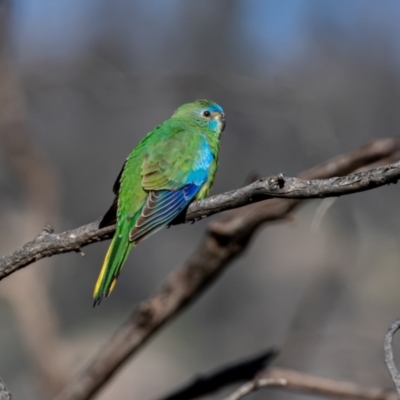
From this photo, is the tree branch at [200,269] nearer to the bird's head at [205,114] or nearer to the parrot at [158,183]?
the parrot at [158,183]

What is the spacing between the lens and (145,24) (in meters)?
10.6

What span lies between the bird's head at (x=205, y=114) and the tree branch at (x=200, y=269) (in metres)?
1.03

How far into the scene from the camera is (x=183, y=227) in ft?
33.6

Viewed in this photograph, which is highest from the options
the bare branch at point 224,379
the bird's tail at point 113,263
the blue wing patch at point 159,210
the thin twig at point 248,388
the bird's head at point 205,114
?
the bird's head at point 205,114

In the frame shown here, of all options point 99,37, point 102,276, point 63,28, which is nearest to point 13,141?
point 102,276

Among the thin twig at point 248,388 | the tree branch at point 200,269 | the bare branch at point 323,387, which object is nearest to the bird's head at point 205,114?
the tree branch at point 200,269

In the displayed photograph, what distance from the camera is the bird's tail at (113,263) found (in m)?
3.59

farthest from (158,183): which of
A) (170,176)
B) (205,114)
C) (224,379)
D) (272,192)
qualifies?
(272,192)

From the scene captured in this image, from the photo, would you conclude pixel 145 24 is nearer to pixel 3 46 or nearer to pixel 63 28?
pixel 63 28

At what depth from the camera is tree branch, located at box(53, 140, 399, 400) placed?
13.6 feet

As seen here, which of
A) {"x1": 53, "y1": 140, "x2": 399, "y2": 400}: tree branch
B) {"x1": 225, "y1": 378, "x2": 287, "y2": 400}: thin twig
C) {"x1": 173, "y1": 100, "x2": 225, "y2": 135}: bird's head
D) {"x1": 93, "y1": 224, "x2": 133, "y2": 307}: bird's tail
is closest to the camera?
{"x1": 225, "y1": 378, "x2": 287, "y2": 400}: thin twig

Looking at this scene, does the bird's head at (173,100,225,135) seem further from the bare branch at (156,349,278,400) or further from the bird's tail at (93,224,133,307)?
the bare branch at (156,349,278,400)

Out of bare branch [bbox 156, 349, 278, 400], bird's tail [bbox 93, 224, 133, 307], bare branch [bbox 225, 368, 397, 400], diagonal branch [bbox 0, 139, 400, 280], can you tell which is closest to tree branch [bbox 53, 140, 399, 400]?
diagonal branch [bbox 0, 139, 400, 280]

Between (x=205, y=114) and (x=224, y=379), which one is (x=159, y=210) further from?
(x=205, y=114)
